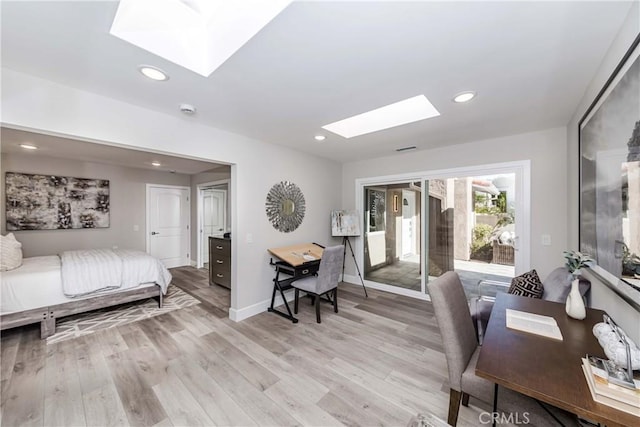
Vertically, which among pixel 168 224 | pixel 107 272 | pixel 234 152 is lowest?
pixel 107 272

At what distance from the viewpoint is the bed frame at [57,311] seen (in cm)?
252

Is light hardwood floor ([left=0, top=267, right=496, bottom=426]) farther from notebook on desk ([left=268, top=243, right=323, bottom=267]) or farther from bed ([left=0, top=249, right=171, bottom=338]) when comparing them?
notebook on desk ([left=268, top=243, right=323, bottom=267])

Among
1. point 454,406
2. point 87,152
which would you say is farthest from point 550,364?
point 87,152

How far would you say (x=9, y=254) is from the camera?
2840mm

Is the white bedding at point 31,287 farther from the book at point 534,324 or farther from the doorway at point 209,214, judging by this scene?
the book at point 534,324

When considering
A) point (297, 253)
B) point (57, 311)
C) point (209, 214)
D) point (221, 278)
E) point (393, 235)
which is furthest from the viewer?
point (209, 214)

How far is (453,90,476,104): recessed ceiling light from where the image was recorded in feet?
6.67

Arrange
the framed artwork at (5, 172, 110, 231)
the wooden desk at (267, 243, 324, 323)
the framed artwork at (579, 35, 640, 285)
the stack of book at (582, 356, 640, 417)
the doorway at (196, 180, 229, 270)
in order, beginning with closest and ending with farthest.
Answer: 1. the stack of book at (582, 356, 640, 417)
2. the framed artwork at (579, 35, 640, 285)
3. the wooden desk at (267, 243, 324, 323)
4. the framed artwork at (5, 172, 110, 231)
5. the doorway at (196, 180, 229, 270)

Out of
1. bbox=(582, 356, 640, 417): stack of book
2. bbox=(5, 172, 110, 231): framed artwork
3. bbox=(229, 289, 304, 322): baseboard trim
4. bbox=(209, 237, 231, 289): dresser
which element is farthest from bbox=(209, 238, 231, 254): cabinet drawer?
bbox=(582, 356, 640, 417): stack of book

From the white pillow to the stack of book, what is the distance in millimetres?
4979

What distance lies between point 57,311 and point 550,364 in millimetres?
4424

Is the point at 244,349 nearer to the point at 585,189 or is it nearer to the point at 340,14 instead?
the point at 340,14

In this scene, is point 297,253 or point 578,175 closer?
point 578,175

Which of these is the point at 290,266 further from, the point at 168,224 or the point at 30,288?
the point at 168,224
